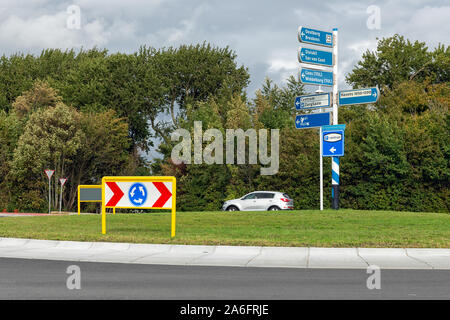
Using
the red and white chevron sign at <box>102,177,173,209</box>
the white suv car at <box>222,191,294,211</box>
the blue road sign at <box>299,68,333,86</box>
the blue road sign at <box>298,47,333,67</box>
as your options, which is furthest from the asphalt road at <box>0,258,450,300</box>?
the white suv car at <box>222,191,294,211</box>

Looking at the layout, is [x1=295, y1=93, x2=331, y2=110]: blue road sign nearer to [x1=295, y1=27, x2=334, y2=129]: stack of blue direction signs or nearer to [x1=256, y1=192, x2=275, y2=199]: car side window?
[x1=295, y1=27, x2=334, y2=129]: stack of blue direction signs

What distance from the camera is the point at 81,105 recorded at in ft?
180

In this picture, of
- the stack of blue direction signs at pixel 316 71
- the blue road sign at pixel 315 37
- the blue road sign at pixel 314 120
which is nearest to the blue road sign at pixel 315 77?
the stack of blue direction signs at pixel 316 71

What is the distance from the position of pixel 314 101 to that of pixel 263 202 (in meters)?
9.66

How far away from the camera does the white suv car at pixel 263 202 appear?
3159cm

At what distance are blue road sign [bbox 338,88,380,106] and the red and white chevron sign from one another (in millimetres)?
11260

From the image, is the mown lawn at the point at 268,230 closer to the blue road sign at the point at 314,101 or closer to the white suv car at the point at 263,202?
the blue road sign at the point at 314,101

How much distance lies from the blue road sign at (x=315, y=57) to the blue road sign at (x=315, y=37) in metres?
0.35

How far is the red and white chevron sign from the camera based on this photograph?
15.0m

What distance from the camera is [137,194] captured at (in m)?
15.2

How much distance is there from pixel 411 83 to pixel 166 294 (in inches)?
1795

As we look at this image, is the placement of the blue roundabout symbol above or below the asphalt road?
above
